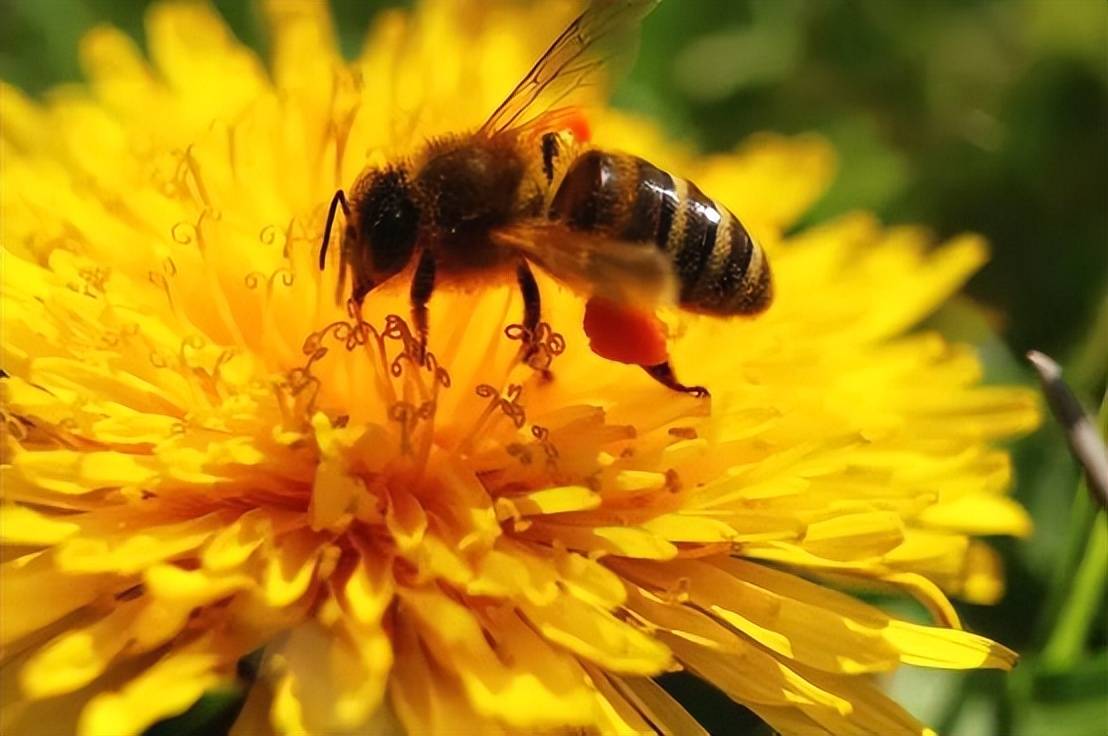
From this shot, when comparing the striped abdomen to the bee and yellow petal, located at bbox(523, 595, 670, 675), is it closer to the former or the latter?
the bee

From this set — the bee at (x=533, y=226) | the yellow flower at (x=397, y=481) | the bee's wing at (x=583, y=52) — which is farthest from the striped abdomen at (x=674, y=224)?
the bee's wing at (x=583, y=52)

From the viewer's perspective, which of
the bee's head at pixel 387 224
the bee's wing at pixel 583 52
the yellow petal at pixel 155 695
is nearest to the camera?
the yellow petal at pixel 155 695

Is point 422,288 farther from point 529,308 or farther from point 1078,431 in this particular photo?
point 1078,431

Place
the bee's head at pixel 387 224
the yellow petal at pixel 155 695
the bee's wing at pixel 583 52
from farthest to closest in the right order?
the bee's wing at pixel 583 52 → the bee's head at pixel 387 224 → the yellow petal at pixel 155 695

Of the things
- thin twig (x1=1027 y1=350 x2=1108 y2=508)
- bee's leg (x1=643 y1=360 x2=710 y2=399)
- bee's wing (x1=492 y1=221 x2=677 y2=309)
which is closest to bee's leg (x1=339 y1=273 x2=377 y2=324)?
bee's wing (x1=492 y1=221 x2=677 y2=309)

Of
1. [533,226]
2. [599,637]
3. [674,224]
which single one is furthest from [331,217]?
[599,637]

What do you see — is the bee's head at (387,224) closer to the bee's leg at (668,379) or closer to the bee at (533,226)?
the bee at (533,226)

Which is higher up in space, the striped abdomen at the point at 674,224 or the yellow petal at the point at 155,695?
the striped abdomen at the point at 674,224
